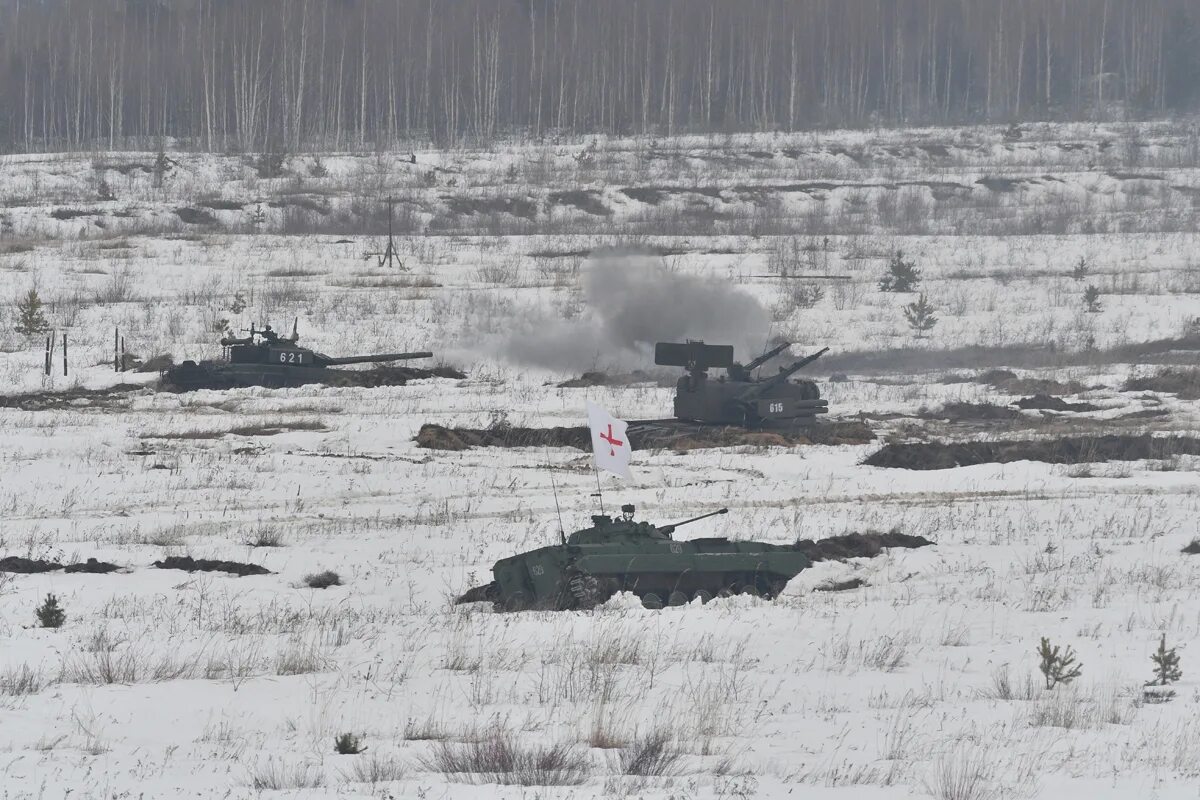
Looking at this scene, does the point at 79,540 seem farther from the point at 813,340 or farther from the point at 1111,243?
the point at 1111,243

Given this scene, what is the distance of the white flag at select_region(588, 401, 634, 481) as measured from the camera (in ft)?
50.8

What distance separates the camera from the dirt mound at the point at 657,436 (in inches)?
1147

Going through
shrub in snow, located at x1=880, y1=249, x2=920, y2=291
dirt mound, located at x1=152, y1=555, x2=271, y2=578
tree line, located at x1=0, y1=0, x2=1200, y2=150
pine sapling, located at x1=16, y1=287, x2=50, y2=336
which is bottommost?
dirt mound, located at x1=152, y1=555, x2=271, y2=578

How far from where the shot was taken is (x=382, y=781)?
911 cm

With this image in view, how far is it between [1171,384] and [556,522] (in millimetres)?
20900

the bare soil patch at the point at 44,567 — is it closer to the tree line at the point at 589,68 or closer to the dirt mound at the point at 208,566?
the dirt mound at the point at 208,566

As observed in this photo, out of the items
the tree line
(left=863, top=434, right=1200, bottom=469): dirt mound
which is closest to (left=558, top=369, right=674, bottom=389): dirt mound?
(left=863, top=434, right=1200, bottom=469): dirt mound

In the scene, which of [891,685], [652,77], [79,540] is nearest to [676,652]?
[891,685]

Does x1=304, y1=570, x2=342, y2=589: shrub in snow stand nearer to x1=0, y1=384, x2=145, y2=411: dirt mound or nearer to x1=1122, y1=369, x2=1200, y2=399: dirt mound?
x1=0, y1=384, x2=145, y2=411: dirt mound

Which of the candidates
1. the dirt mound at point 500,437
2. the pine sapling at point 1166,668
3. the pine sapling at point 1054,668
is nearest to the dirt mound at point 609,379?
the dirt mound at point 500,437

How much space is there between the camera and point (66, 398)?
1377 inches

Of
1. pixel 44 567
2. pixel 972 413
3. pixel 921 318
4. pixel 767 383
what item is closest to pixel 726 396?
pixel 767 383

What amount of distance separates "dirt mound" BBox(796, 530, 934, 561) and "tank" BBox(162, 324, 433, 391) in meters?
19.4

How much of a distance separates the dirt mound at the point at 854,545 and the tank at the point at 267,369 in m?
19.4
